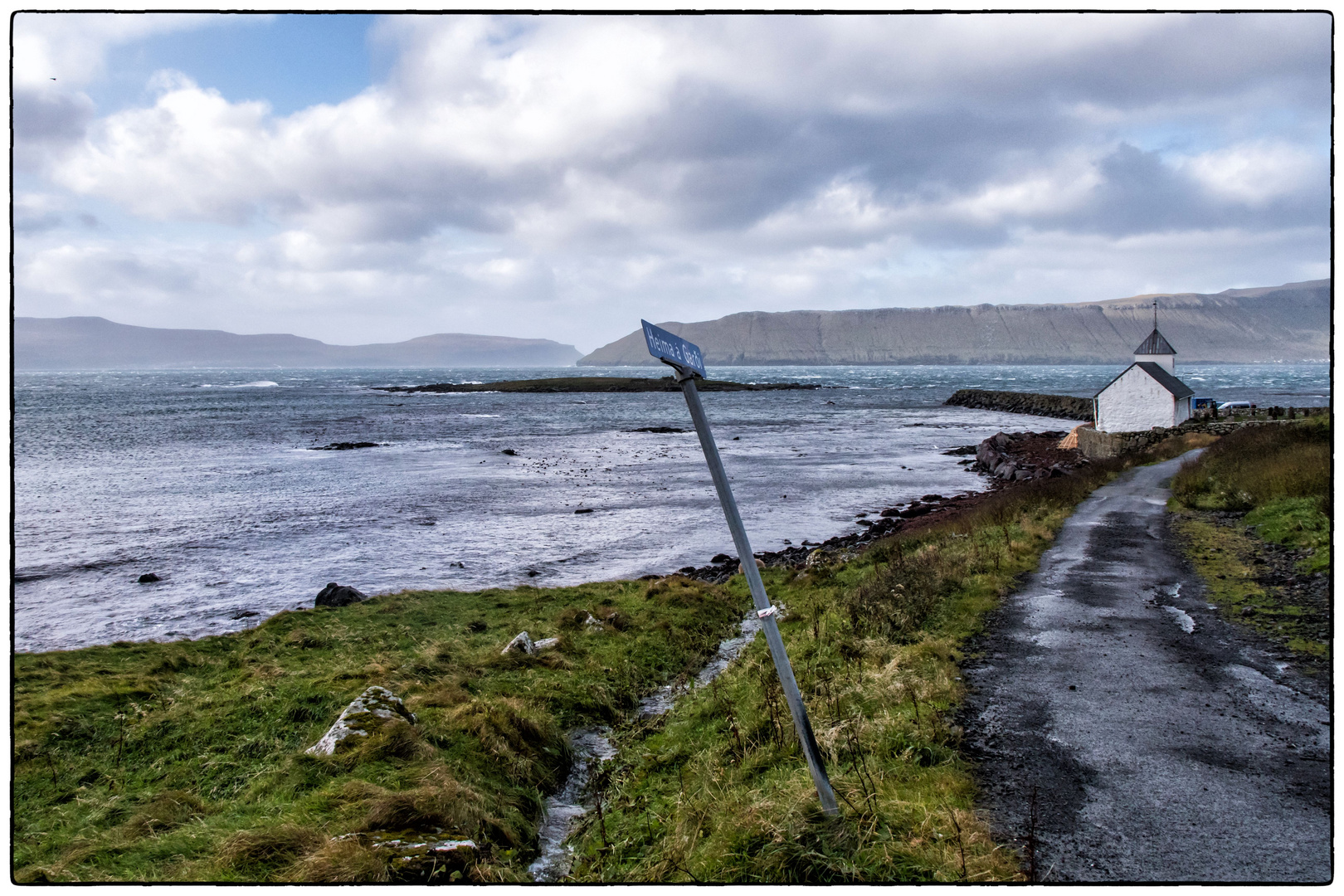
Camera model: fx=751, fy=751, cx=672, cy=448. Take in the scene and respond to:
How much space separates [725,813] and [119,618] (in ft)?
58.0

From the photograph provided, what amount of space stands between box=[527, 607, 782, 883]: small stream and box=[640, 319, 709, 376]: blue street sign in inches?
185

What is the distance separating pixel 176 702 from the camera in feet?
32.4

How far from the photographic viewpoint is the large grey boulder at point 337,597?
17328 millimetres

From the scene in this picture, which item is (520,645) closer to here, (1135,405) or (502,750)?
(502,750)

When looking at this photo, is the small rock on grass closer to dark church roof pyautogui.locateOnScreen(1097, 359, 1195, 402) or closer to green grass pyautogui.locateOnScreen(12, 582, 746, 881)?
green grass pyautogui.locateOnScreen(12, 582, 746, 881)

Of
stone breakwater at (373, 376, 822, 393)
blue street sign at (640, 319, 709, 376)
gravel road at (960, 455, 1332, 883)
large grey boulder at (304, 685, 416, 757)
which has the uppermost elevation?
stone breakwater at (373, 376, 822, 393)

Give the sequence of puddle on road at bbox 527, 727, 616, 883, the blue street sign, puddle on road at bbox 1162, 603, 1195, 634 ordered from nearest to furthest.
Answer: the blue street sign → puddle on road at bbox 527, 727, 616, 883 → puddle on road at bbox 1162, 603, 1195, 634

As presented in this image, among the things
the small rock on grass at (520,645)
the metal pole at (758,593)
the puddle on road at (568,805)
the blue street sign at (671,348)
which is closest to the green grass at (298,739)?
the puddle on road at (568,805)

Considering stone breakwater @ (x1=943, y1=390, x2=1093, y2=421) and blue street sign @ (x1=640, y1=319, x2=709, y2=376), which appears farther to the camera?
stone breakwater @ (x1=943, y1=390, x2=1093, y2=421)

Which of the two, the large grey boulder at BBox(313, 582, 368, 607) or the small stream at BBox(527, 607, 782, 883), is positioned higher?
the large grey boulder at BBox(313, 582, 368, 607)

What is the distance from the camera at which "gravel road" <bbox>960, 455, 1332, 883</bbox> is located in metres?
5.39

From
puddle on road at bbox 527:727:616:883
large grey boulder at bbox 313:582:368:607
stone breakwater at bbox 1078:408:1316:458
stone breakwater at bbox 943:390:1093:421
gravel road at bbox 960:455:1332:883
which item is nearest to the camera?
gravel road at bbox 960:455:1332:883

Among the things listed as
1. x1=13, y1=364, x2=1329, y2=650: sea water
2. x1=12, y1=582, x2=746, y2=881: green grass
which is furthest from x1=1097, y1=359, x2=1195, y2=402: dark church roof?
x1=12, y1=582, x2=746, y2=881: green grass

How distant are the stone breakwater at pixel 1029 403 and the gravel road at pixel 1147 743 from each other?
77324 millimetres
